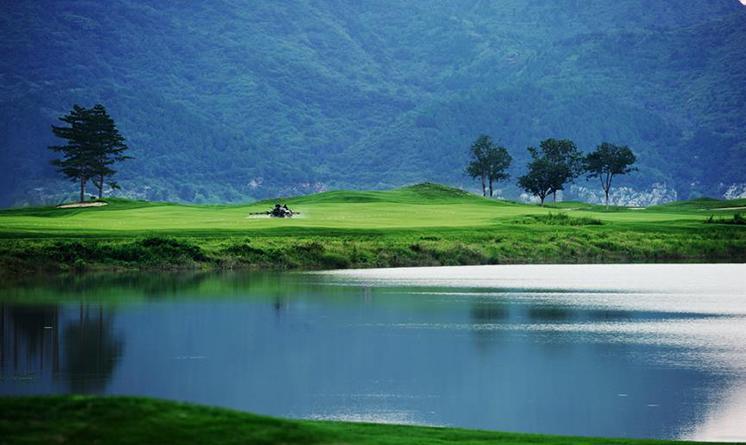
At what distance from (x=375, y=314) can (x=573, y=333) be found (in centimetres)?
838

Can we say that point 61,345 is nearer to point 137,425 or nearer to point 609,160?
point 137,425

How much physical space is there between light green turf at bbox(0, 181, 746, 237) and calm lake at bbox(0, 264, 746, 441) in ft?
66.9

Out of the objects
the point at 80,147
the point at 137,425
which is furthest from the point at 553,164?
the point at 137,425

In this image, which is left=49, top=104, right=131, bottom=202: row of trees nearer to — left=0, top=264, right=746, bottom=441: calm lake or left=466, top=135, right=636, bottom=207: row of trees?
left=466, top=135, right=636, bottom=207: row of trees

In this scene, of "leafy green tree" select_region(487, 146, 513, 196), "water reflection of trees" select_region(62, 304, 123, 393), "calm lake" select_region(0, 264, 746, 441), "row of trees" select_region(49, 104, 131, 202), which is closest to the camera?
"calm lake" select_region(0, 264, 746, 441)

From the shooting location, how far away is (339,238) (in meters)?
77.1

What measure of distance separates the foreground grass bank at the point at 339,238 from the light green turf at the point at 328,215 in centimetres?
12

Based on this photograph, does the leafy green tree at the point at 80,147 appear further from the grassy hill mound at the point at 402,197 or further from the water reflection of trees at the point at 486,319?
the water reflection of trees at the point at 486,319

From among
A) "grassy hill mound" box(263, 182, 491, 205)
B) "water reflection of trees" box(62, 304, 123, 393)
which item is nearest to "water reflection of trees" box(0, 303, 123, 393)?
"water reflection of trees" box(62, 304, 123, 393)

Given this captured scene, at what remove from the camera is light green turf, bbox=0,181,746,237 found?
3063 inches

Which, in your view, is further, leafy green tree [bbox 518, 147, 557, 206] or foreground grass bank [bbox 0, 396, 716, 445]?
leafy green tree [bbox 518, 147, 557, 206]

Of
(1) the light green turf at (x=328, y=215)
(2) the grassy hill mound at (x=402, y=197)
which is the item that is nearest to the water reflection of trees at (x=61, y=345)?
(1) the light green turf at (x=328, y=215)

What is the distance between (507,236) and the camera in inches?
3273

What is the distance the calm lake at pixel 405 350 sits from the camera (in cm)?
2572
